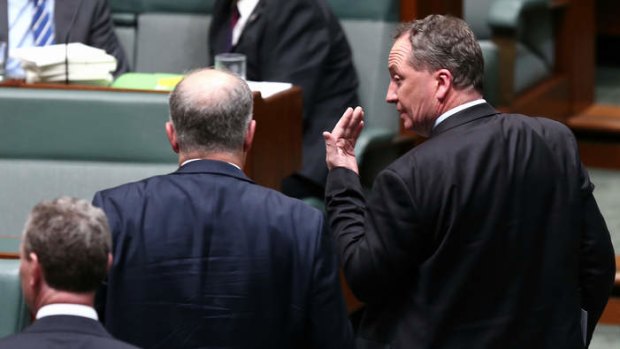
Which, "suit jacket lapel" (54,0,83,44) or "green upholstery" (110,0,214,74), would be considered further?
"green upholstery" (110,0,214,74)

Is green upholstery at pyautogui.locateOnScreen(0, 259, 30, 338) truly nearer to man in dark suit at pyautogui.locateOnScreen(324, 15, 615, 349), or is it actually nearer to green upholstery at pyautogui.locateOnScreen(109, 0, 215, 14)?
man in dark suit at pyautogui.locateOnScreen(324, 15, 615, 349)

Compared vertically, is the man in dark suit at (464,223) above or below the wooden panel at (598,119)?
above

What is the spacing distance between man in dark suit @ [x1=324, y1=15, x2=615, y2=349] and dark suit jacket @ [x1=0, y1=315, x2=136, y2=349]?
442 millimetres

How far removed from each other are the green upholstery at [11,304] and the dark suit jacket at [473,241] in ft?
1.23

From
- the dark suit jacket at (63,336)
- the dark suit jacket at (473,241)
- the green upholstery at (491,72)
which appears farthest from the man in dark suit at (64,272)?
the green upholstery at (491,72)

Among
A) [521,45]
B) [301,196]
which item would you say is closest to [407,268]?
[301,196]

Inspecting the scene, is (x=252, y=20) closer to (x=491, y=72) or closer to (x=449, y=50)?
(x=491, y=72)

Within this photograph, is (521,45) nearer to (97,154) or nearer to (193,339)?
(97,154)

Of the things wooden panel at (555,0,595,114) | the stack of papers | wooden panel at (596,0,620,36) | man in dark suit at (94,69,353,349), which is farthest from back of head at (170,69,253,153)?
wooden panel at (596,0,620,36)

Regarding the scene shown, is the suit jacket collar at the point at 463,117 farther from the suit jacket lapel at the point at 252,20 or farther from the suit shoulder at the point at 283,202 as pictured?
the suit jacket lapel at the point at 252,20

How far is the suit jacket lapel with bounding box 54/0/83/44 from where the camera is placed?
2.67 m

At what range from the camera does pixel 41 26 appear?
268 cm

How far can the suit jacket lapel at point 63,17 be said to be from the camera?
105 inches

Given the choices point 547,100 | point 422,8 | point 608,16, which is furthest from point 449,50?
point 608,16
